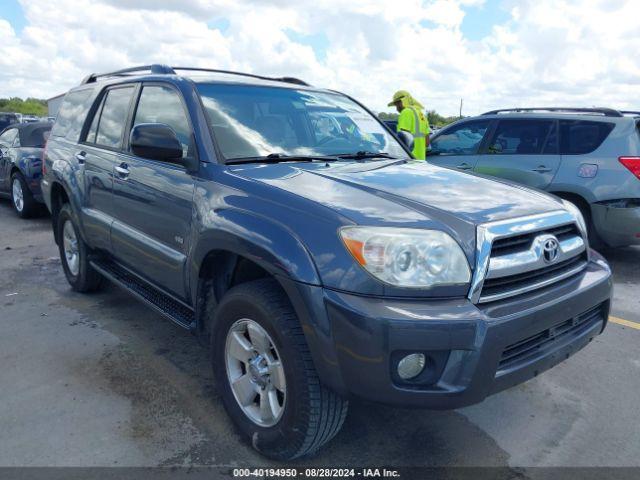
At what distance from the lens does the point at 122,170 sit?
3748 mm

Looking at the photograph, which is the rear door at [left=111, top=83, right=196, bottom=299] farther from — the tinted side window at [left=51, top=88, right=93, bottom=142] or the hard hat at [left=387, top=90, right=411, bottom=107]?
the hard hat at [left=387, top=90, right=411, bottom=107]

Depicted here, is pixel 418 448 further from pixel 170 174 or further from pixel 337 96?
pixel 337 96

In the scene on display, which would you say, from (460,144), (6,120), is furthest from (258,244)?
(6,120)

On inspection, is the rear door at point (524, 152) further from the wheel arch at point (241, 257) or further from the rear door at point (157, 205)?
the wheel arch at point (241, 257)

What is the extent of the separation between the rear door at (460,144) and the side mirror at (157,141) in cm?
457

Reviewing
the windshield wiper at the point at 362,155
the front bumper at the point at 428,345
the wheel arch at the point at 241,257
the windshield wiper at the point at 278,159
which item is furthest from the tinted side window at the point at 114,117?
the front bumper at the point at 428,345

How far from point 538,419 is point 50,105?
4077 centimetres

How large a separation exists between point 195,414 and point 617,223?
4.80 metres

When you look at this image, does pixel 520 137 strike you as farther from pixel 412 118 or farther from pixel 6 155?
pixel 6 155

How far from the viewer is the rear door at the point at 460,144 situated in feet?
22.6

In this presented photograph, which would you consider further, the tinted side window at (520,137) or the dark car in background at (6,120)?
the dark car in background at (6,120)

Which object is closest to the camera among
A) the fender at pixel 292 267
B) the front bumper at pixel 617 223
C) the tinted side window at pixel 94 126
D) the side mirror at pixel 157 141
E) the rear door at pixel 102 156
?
the fender at pixel 292 267

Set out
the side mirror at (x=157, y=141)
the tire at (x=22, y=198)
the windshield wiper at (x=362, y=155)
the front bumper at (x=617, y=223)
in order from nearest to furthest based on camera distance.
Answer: the side mirror at (x=157, y=141)
the windshield wiper at (x=362, y=155)
the front bumper at (x=617, y=223)
the tire at (x=22, y=198)

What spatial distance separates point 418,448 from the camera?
269cm
